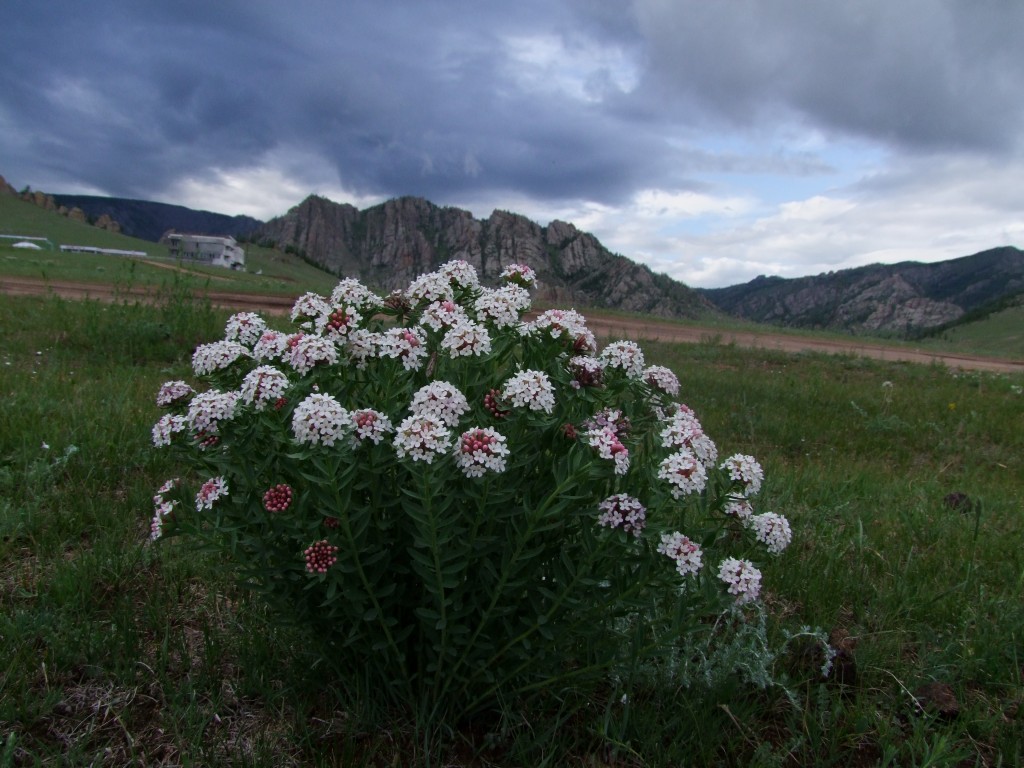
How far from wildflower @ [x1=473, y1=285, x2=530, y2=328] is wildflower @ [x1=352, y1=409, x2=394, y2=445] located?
62 cm

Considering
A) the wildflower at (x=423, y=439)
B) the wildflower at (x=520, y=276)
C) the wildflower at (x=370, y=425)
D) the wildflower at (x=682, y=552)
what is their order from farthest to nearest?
1. the wildflower at (x=520, y=276)
2. the wildflower at (x=682, y=552)
3. the wildflower at (x=370, y=425)
4. the wildflower at (x=423, y=439)

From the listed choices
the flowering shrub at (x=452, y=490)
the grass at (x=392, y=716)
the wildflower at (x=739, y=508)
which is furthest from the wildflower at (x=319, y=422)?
the wildflower at (x=739, y=508)

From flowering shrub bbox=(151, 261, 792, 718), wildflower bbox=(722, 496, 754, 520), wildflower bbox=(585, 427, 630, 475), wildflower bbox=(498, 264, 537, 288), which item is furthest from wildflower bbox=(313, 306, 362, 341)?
wildflower bbox=(722, 496, 754, 520)

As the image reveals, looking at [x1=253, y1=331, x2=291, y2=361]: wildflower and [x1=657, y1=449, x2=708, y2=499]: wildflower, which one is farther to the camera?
[x1=253, y1=331, x2=291, y2=361]: wildflower

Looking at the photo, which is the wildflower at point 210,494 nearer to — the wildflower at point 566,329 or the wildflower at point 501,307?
the wildflower at point 501,307

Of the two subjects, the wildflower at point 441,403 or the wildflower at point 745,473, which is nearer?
the wildflower at point 441,403

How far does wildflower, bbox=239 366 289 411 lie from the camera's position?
1.96 meters

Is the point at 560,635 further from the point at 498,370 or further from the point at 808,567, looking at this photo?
the point at 808,567

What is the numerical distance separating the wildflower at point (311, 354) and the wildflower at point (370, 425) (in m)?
0.24

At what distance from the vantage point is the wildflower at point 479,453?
1.76m

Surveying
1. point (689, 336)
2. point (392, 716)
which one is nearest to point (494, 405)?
point (392, 716)

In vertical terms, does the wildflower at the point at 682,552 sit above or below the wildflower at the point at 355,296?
below

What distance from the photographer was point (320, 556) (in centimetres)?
191

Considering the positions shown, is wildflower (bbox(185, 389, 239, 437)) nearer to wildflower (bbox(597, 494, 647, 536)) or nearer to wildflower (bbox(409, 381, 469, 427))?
wildflower (bbox(409, 381, 469, 427))
